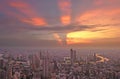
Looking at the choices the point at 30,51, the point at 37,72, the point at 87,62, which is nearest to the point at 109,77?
the point at 87,62

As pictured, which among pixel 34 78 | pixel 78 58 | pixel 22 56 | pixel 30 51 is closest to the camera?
pixel 34 78

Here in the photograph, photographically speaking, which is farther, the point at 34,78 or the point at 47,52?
the point at 47,52

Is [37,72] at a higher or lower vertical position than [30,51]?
lower

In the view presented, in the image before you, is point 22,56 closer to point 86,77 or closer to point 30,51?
point 30,51

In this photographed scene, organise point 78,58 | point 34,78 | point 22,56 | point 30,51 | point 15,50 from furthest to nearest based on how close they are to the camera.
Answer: point 78,58 → point 22,56 → point 30,51 → point 15,50 → point 34,78

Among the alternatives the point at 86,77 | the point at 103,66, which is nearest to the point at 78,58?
the point at 103,66

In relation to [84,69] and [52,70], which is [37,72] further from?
[84,69]

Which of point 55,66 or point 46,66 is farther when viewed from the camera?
point 55,66
